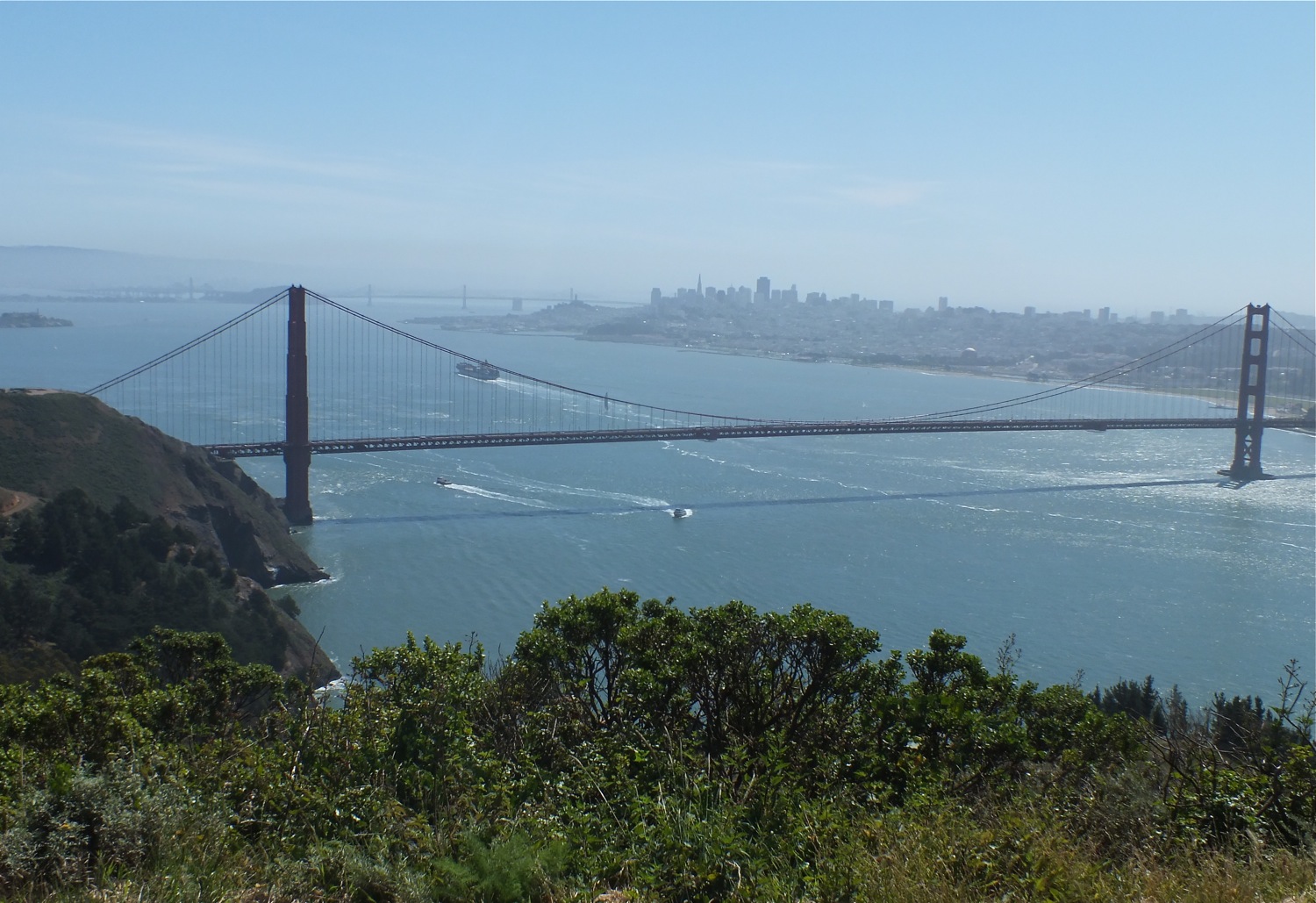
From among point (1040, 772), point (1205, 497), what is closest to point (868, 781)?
point (1040, 772)

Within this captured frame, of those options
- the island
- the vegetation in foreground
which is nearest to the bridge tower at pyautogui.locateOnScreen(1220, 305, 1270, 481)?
the vegetation in foreground

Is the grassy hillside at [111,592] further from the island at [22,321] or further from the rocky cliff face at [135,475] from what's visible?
the island at [22,321]

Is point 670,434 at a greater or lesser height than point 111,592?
greater

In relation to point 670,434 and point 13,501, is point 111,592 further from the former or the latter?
point 670,434

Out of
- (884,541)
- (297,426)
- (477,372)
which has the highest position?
(477,372)

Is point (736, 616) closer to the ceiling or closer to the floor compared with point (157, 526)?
closer to the ceiling

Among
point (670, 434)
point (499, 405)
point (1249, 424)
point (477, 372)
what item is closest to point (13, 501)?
point (670, 434)

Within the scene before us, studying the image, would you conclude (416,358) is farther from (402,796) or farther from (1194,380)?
(402,796)
